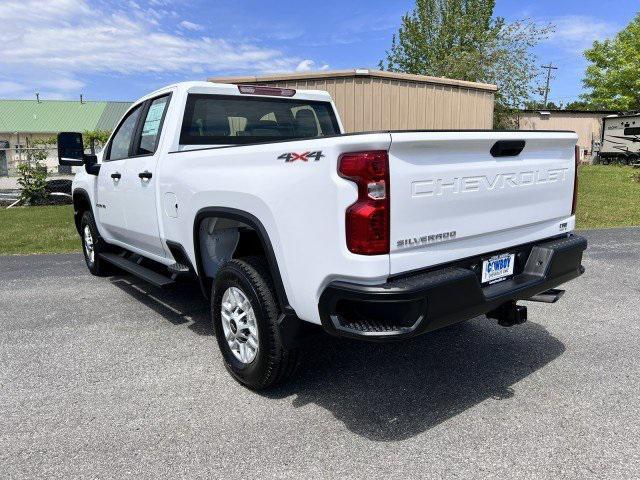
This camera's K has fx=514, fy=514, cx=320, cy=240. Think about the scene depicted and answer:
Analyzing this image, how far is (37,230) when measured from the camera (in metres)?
10.3

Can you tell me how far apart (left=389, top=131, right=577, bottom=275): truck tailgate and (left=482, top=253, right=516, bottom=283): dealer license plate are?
7 cm

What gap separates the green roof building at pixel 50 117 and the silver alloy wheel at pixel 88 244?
50.0m

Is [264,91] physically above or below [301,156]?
above

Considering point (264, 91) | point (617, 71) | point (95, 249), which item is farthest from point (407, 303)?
point (617, 71)

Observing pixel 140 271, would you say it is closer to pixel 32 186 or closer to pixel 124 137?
pixel 124 137

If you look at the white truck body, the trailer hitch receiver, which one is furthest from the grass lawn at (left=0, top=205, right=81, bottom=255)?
the trailer hitch receiver

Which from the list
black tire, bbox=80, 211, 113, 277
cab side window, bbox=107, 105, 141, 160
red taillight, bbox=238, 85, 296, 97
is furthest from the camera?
black tire, bbox=80, 211, 113, 277

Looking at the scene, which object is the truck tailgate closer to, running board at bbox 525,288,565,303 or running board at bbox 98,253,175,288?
running board at bbox 525,288,565,303

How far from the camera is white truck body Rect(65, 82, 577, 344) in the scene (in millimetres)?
2510

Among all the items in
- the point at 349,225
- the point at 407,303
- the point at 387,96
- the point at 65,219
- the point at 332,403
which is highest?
the point at 387,96

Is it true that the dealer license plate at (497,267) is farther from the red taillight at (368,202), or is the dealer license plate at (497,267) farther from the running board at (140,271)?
the running board at (140,271)

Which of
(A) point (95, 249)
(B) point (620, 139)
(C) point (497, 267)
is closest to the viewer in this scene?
(C) point (497, 267)

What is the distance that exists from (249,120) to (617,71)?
37.0 metres

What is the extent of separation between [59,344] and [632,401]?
4207 millimetres
